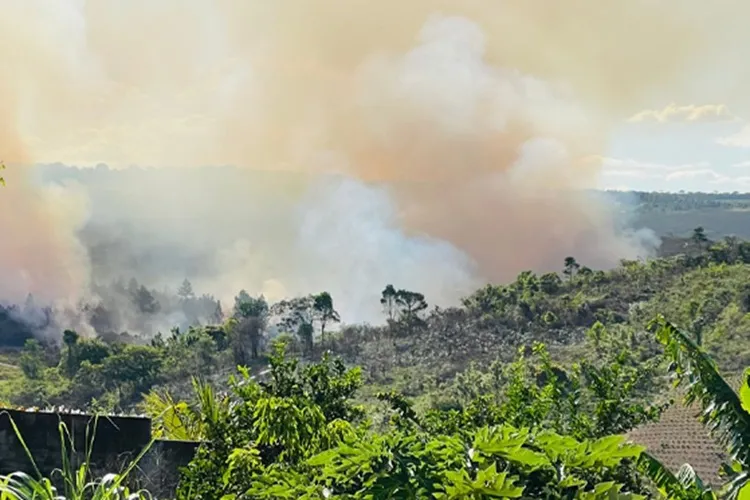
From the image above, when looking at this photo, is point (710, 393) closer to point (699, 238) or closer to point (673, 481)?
point (673, 481)

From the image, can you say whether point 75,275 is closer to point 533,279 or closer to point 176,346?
point 176,346

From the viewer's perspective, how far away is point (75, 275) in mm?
60406

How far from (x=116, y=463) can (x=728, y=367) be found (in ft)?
74.6

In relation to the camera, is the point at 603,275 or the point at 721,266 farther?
the point at 603,275

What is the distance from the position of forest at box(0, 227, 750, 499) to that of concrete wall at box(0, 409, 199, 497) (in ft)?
0.77

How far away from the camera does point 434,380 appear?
30.8 metres

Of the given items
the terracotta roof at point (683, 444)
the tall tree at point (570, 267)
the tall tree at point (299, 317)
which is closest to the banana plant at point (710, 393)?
the terracotta roof at point (683, 444)

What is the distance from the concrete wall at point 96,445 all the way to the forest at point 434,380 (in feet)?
0.77

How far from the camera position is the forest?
2045 millimetres

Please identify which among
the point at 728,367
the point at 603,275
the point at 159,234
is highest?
the point at 159,234

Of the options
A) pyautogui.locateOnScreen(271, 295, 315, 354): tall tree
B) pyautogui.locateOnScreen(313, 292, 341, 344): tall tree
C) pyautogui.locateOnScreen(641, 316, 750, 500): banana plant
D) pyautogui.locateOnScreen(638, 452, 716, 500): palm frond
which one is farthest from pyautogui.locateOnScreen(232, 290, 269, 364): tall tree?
pyautogui.locateOnScreen(638, 452, 716, 500): palm frond

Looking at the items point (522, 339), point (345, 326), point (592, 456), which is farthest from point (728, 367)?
point (592, 456)

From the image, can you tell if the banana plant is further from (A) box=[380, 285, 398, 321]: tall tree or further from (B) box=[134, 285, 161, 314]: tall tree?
(B) box=[134, 285, 161, 314]: tall tree

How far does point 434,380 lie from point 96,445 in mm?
27013
